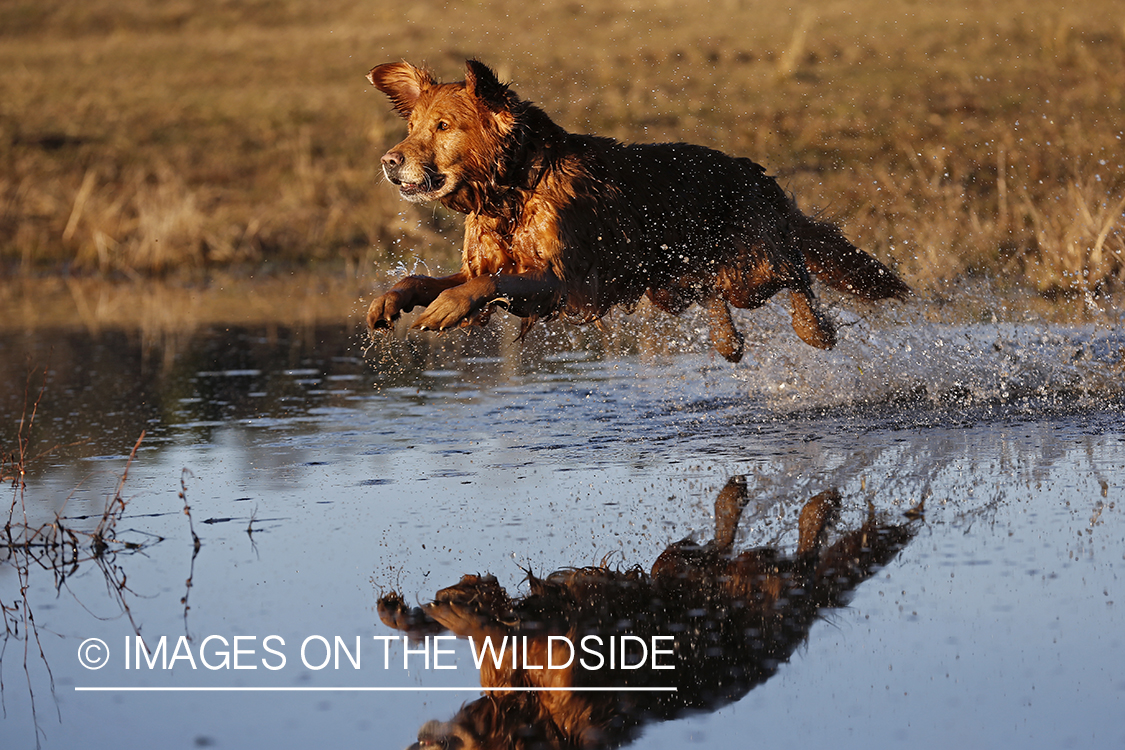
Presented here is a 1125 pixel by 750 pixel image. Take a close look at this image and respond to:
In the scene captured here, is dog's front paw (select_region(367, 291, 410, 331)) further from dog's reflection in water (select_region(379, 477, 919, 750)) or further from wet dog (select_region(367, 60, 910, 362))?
dog's reflection in water (select_region(379, 477, 919, 750))

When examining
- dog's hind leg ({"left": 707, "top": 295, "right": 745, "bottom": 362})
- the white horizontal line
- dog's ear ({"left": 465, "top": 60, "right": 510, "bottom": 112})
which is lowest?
the white horizontal line

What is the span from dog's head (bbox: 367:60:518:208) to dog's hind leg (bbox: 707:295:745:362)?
1.89 meters

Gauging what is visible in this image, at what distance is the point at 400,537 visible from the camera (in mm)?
4922

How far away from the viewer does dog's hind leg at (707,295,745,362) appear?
7.64 m

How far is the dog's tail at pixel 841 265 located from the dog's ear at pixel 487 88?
2.05m

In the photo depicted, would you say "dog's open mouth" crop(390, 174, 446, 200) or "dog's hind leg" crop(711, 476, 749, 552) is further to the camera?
"dog's open mouth" crop(390, 174, 446, 200)

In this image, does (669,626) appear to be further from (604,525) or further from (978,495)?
(978,495)

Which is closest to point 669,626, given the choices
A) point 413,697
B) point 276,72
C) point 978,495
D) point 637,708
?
point 637,708

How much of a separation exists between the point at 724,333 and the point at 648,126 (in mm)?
10832

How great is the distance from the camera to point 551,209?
6.25 meters

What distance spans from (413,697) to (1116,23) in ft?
67.0

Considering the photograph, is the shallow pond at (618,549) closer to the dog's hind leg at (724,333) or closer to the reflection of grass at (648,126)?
the dog's hind leg at (724,333)

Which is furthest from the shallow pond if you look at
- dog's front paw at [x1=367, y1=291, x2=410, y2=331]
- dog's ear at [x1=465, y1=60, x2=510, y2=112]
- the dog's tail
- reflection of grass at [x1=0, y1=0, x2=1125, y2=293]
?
reflection of grass at [x1=0, y1=0, x2=1125, y2=293]

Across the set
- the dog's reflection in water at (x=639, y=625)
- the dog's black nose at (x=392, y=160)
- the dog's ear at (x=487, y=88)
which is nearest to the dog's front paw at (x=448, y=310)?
the dog's black nose at (x=392, y=160)
